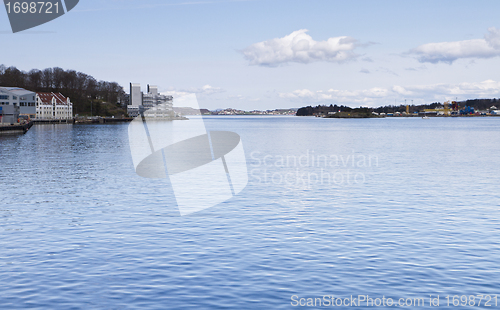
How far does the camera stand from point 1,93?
183 metres

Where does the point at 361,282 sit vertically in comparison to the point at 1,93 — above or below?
below

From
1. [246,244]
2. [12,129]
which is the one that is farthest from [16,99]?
[246,244]

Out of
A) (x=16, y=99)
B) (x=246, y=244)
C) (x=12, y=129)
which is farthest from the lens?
(x=16, y=99)

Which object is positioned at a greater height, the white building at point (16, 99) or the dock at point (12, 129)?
the white building at point (16, 99)

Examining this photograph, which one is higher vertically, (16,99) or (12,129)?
(16,99)

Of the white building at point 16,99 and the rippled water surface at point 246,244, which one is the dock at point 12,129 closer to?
the white building at point 16,99

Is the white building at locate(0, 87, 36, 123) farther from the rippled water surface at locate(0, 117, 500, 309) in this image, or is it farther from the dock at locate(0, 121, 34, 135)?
the rippled water surface at locate(0, 117, 500, 309)

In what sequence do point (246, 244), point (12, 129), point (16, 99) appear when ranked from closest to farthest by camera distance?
point (246, 244) → point (12, 129) → point (16, 99)

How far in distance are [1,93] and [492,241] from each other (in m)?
196

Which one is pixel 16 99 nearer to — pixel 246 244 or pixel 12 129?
pixel 12 129

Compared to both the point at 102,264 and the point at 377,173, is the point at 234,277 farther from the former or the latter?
the point at 377,173

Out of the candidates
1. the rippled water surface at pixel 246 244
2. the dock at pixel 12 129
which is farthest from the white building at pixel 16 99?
the rippled water surface at pixel 246 244

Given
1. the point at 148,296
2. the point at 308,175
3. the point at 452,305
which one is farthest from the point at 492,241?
the point at 308,175

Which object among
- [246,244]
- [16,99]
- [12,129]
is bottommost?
[246,244]
